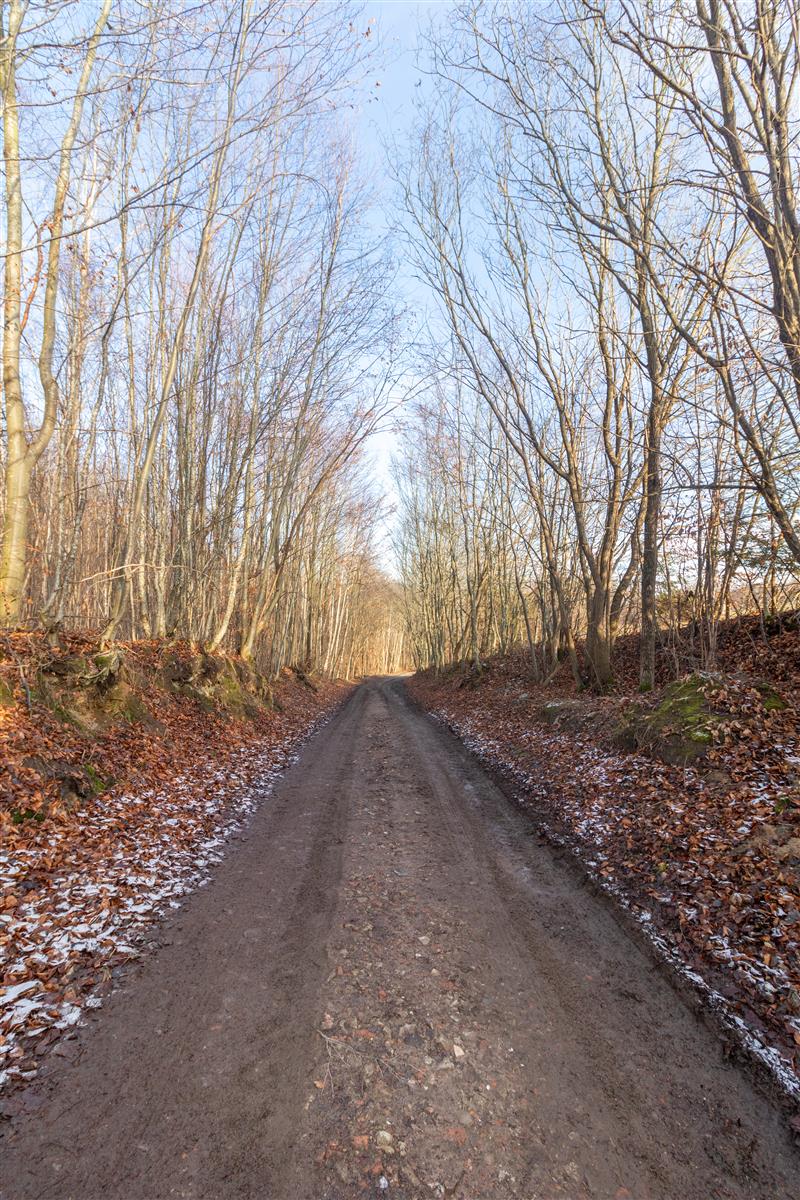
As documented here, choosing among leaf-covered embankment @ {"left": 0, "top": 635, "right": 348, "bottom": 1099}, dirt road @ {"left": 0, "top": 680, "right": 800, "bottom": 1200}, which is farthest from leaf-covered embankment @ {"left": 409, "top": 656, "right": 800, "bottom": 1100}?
leaf-covered embankment @ {"left": 0, "top": 635, "right": 348, "bottom": 1099}

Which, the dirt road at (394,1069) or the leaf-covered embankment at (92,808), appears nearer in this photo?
the dirt road at (394,1069)

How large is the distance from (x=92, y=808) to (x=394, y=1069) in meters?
4.38

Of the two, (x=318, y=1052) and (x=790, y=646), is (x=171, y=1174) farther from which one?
(x=790, y=646)

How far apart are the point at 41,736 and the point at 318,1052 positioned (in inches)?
188

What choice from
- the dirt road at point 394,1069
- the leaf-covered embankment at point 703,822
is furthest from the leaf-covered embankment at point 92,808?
the leaf-covered embankment at point 703,822

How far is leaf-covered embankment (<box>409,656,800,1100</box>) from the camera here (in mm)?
3277

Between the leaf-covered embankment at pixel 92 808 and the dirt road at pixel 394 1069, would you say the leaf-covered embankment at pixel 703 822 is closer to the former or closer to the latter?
the dirt road at pixel 394 1069

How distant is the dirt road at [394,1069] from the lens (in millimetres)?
2186

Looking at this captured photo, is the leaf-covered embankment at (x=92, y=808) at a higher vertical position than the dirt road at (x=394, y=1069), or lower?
higher

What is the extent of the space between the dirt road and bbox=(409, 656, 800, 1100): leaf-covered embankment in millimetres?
376

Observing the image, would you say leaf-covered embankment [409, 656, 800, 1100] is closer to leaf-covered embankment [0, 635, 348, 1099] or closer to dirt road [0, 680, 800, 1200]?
dirt road [0, 680, 800, 1200]

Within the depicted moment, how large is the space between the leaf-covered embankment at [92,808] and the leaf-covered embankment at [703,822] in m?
3.75

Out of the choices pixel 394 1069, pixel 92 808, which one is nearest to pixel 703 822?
pixel 394 1069

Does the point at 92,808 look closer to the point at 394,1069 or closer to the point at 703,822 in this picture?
the point at 394,1069
